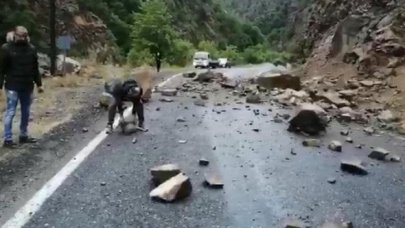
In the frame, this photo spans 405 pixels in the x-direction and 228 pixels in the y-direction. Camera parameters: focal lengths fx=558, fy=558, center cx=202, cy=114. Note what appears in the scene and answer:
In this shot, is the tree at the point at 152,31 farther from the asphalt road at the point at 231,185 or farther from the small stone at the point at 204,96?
the asphalt road at the point at 231,185

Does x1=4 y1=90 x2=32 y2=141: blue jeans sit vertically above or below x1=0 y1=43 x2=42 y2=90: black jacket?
below

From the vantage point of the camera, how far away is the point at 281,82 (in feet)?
67.6

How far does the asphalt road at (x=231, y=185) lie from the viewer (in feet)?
17.3

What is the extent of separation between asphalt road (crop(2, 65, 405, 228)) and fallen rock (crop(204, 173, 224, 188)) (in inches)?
3.1

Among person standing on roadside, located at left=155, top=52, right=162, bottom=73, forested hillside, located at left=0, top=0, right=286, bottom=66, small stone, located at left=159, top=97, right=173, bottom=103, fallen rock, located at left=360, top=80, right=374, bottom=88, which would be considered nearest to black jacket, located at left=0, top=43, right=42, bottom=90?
small stone, located at left=159, top=97, right=173, bottom=103

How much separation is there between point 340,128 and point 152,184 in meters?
6.96

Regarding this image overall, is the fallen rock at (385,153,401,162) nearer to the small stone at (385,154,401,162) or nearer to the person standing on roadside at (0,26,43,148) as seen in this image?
the small stone at (385,154,401,162)

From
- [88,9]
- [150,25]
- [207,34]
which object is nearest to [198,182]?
[150,25]

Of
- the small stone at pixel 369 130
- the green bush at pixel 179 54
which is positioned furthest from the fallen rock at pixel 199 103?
the green bush at pixel 179 54

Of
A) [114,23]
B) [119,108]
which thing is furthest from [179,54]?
[119,108]

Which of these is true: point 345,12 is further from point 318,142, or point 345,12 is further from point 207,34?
point 207,34

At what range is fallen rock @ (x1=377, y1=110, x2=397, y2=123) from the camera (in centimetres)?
1381

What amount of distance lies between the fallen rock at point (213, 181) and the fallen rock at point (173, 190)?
40 cm

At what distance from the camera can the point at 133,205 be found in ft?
18.2
